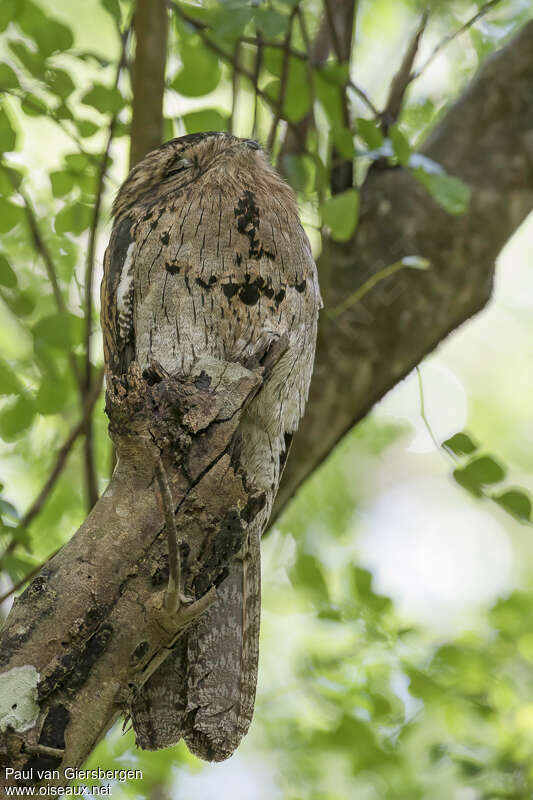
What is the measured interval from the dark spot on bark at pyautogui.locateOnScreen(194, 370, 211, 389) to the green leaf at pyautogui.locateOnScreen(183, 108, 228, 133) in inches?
46.4

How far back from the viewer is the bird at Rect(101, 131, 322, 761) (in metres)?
2.06

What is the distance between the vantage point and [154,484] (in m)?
1.84

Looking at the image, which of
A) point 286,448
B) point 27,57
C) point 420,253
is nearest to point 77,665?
point 286,448

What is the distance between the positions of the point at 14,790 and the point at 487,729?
115 inches

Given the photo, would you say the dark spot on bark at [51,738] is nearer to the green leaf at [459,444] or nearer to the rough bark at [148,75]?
the green leaf at [459,444]

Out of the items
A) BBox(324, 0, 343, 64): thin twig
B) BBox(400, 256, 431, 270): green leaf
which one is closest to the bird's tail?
BBox(400, 256, 431, 270): green leaf

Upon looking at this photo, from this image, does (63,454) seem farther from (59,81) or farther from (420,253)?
(420,253)

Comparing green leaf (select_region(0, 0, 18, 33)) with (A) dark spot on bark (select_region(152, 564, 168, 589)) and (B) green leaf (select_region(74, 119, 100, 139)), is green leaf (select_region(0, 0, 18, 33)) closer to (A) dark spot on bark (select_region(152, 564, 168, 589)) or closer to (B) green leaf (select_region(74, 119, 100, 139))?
(B) green leaf (select_region(74, 119, 100, 139))

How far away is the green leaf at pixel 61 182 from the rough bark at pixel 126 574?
1.19 metres

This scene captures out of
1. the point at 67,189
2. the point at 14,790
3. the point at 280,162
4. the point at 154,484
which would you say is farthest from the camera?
the point at 280,162

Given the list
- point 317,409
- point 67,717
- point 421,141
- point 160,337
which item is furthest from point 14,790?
point 421,141

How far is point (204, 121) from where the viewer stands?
287cm

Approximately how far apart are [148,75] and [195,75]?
0.17m

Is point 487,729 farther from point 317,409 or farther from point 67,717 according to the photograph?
point 67,717
